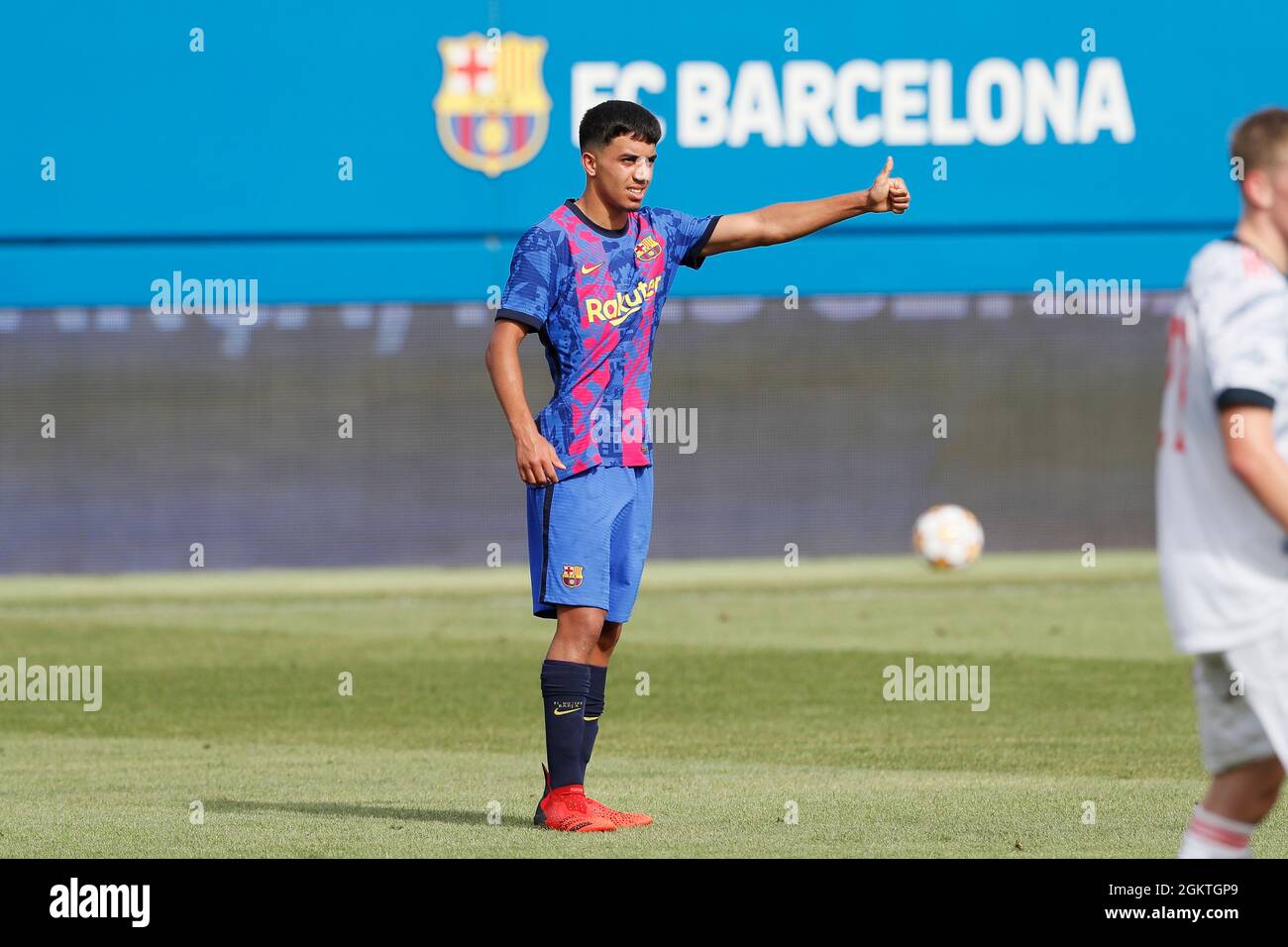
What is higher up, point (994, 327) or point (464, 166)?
point (464, 166)

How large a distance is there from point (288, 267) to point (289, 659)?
466cm

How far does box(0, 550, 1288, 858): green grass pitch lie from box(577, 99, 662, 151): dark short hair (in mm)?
2191

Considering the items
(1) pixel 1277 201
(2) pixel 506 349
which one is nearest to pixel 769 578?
(2) pixel 506 349

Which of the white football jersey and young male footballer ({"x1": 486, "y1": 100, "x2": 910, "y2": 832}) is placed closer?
the white football jersey

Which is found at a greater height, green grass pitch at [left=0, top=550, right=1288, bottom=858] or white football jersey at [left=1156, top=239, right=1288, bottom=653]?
white football jersey at [left=1156, top=239, right=1288, bottom=653]

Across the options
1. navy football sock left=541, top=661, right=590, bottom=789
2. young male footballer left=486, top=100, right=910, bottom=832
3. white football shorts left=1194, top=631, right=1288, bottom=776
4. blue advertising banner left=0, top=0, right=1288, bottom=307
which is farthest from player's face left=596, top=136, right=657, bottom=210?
blue advertising banner left=0, top=0, right=1288, bottom=307

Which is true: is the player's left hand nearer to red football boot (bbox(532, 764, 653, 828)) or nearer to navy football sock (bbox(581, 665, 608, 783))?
navy football sock (bbox(581, 665, 608, 783))

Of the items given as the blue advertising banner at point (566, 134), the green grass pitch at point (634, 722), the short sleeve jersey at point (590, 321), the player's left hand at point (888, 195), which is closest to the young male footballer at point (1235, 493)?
the green grass pitch at point (634, 722)

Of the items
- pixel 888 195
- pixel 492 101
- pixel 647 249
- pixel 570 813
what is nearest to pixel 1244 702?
pixel 888 195

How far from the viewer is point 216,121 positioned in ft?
50.0

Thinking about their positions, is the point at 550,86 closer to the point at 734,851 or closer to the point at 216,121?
the point at 216,121

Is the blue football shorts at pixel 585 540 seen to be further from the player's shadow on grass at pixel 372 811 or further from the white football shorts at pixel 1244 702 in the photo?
the white football shorts at pixel 1244 702

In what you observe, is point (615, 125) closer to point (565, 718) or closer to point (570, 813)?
point (565, 718)

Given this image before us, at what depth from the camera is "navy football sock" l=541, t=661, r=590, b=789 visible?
6.04 meters
